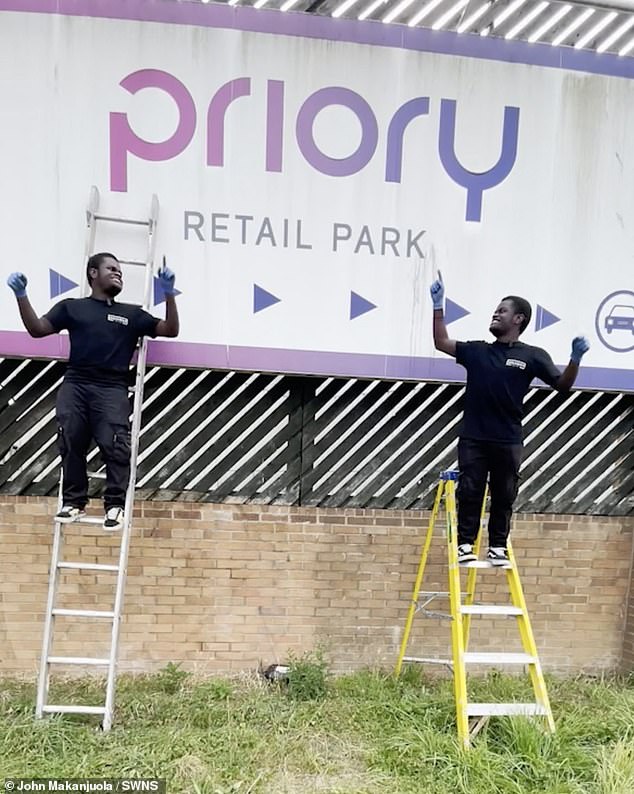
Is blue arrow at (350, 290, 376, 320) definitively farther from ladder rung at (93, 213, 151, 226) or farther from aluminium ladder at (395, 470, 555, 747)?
ladder rung at (93, 213, 151, 226)

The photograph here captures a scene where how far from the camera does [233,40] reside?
3.76 metres

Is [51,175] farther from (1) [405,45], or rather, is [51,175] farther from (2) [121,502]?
(1) [405,45]

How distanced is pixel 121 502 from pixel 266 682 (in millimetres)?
1734

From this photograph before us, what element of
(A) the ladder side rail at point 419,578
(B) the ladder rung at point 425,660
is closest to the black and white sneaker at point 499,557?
(A) the ladder side rail at point 419,578

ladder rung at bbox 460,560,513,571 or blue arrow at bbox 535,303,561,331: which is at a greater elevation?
blue arrow at bbox 535,303,561,331

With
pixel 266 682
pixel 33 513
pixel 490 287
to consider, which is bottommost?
pixel 266 682

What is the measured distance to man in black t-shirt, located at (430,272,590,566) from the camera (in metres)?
3.60

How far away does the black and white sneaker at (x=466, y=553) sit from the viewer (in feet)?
12.1

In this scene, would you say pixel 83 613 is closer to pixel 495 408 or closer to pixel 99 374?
pixel 99 374

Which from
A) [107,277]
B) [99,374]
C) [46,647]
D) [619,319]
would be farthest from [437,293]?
[46,647]

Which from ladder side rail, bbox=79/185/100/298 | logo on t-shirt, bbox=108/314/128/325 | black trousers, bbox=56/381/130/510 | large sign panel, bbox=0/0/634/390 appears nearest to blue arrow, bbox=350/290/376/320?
large sign panel, bbox=0/0/634/390

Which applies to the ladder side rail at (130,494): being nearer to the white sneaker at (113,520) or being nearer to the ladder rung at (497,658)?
the white sneaker at (113,520)

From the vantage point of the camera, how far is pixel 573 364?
3.46m

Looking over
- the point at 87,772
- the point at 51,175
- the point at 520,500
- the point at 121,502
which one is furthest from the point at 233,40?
the point at 87,772
